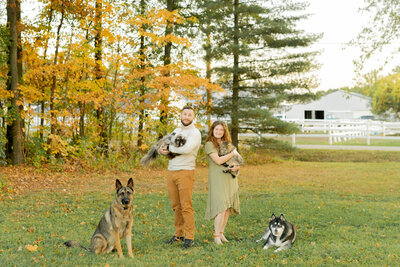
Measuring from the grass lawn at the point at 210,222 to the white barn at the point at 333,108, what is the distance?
32.7 m

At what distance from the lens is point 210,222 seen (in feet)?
25.0

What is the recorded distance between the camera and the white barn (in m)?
46.1

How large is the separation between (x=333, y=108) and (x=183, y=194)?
1784 inches

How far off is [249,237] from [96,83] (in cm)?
953

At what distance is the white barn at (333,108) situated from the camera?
4612cm

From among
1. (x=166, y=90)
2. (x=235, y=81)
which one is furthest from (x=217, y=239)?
(x=235, y=81)

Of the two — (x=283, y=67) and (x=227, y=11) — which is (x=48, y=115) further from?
(x=283, y=67)

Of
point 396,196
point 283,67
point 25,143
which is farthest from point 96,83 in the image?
point 396,196

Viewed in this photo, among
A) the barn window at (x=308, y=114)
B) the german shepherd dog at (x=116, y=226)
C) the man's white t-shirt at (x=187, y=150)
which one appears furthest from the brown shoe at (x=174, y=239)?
the barn window at (x=308, y=114)

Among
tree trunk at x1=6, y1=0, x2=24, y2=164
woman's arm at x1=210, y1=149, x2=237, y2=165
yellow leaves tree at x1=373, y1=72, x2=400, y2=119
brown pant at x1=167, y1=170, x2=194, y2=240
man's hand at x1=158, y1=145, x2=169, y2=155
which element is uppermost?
yellow leaves tree at x1=373, y1=72, x2=400, y2=119

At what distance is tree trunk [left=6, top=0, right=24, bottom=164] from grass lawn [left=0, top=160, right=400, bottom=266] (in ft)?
3.43

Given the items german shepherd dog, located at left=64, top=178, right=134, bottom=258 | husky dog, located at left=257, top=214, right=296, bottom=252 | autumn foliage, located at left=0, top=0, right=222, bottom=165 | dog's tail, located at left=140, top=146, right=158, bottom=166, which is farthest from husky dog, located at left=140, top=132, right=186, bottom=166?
autumn foliage, located at left=0, top=0, right=222, bottom=165

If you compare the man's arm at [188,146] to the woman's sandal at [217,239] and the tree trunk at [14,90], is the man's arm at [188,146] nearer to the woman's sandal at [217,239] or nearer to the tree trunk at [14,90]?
the woman's sandal at [217,239]

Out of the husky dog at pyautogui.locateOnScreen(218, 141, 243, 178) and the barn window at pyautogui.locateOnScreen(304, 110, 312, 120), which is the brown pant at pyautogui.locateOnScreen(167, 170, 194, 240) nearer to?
the husky dog at pyautogui.locateOnScreen(218, 141, 243, 178)
